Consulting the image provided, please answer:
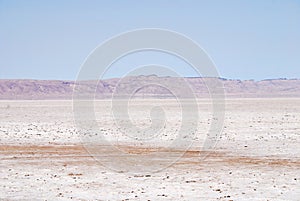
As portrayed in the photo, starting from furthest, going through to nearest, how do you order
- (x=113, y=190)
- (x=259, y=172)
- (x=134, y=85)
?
(x=134, y=85)
(x=259, y=172)
(x=113, y=190)

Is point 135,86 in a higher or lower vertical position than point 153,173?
higher

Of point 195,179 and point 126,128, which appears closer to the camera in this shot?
point 195,179

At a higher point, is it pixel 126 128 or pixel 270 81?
pixel 270 81

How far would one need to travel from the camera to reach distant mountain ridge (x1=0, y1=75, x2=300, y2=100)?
456 feet

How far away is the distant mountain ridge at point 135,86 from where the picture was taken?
139125 mm

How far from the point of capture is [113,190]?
39.4 ft

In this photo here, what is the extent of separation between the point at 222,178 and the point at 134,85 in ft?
385

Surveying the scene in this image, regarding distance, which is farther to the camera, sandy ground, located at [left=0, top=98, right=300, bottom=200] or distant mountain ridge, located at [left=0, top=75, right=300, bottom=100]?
distant mountain ridge, located at [left=0, top=75, right=300, bottom=100]

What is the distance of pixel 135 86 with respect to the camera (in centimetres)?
13012

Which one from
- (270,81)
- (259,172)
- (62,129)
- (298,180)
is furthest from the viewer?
(270,81)

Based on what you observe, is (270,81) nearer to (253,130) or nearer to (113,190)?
(253,130)

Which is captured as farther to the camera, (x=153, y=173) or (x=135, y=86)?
(x=135, y=86)

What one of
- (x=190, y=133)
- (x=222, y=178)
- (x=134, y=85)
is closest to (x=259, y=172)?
(x=222, y=178)

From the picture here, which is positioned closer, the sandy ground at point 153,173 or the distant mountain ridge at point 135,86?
the sandy ground at point 153,173
